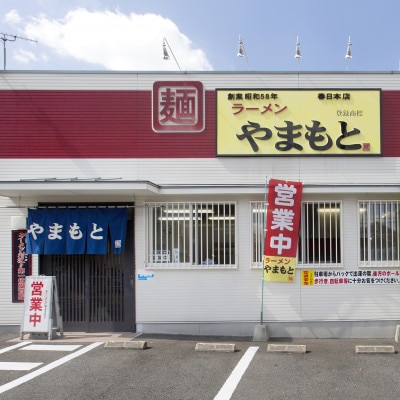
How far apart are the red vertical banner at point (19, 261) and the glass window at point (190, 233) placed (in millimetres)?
3004

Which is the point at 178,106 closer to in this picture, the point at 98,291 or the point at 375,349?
the point at 98,291

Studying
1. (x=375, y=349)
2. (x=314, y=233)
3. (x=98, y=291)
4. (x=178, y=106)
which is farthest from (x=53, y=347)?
(x=375, y=349)

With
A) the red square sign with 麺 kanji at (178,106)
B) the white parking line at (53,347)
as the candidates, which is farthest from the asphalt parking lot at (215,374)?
the red square sign with 麺 kanji at (178,106)

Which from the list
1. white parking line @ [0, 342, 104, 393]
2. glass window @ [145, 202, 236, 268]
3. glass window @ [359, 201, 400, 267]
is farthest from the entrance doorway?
glass window @ [359, 201, 400, 267]

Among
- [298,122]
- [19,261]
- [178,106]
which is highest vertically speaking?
[178,106]

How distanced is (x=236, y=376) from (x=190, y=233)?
4.16 m

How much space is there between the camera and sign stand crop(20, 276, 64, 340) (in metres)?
10.6

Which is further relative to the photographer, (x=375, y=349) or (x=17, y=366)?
(x=375, y=349)

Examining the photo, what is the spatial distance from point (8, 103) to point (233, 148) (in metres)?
5.66

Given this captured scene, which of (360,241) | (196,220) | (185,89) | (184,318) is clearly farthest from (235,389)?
(185,89)

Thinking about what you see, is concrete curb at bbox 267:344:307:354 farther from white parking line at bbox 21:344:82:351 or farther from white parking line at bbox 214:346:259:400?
white parking line at bbox 21:344:82:351

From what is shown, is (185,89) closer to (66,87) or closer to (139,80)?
(139,80)

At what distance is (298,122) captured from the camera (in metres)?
11.3

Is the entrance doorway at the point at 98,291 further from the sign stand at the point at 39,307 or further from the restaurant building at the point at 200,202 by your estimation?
the sign stand at the point at 39,307
